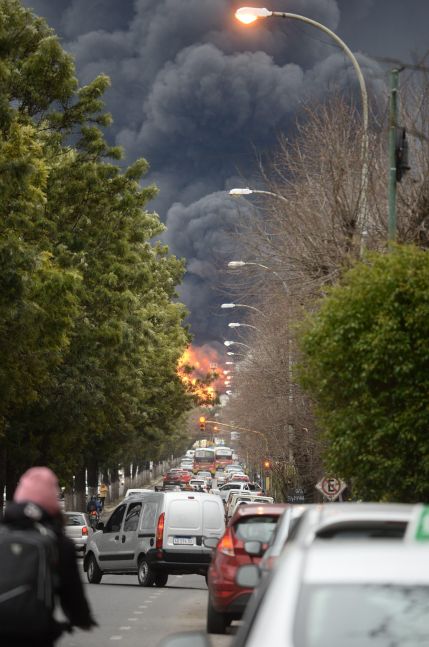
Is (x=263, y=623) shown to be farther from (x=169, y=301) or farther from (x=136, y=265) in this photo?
(x=169, y=301)

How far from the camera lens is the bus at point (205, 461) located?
173 metres

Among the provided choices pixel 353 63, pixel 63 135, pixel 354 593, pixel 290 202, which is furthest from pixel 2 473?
pixel 354 593

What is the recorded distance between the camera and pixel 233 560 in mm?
18469

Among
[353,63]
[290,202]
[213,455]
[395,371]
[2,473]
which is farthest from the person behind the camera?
[213,455]

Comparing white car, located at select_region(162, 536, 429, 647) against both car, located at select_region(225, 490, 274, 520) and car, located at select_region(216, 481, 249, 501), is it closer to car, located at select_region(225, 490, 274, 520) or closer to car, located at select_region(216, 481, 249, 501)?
car, located at select_region(225, 490, 274, 520)

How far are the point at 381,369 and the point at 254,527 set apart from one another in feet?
12.8

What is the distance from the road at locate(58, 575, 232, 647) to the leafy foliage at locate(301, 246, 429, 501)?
3602mm

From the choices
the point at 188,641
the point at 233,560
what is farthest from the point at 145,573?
the point at 188,641

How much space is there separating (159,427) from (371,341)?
63659mm

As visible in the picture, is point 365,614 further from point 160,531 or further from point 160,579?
point 160,579

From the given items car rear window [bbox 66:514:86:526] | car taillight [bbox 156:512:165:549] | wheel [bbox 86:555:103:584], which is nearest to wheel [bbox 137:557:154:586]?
car taillight [bbox 156:512:165:549]

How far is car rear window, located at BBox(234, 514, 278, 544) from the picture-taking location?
18875 mm

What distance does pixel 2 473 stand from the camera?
168ft

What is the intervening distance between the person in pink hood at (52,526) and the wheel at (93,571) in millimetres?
24742
